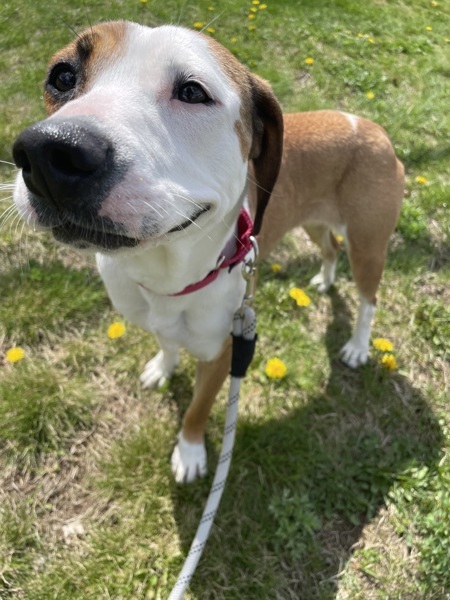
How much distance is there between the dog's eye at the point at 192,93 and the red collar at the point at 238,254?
63 centimetres

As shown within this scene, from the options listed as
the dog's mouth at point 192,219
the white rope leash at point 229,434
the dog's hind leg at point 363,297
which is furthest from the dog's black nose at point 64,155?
the dog's hind leg at point 363,297

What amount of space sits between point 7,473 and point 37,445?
0.20 meters

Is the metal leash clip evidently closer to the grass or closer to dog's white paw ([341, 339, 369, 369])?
the grass

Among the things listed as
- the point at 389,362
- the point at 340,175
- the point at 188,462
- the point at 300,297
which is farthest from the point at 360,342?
the point at 188,462

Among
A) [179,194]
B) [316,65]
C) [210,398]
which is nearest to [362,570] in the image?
[210,398]

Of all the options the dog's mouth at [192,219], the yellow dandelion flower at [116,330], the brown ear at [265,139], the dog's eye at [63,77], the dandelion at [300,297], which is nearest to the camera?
the dog's mouth at [192,219]

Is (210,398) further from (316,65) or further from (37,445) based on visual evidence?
(316,65)

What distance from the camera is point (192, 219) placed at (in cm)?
163

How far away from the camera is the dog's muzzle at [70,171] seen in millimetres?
1203

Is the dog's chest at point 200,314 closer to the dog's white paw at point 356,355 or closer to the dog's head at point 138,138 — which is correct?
the dog's head at point 138,138

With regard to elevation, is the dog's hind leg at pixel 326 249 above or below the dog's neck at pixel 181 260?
below

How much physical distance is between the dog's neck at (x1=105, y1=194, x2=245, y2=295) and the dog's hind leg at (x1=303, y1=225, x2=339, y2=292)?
160 cm

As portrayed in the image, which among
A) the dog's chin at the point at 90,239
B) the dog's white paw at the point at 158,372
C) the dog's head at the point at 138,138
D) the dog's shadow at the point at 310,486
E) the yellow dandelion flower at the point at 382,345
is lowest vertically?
the dog's shadow at the point at 310,486

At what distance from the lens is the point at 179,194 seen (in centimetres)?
149
